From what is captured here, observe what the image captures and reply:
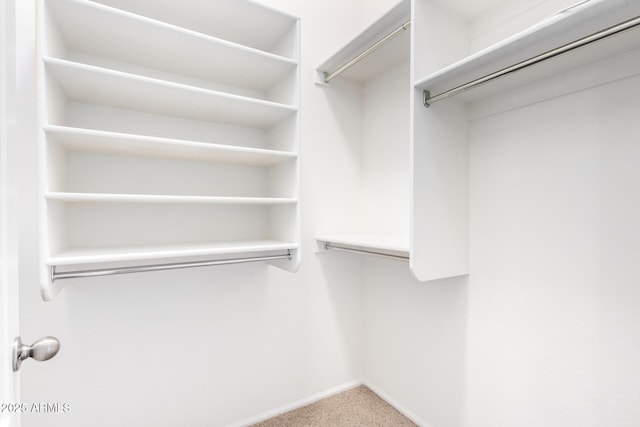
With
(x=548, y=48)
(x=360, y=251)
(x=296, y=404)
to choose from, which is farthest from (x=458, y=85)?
(x=296, y=404)

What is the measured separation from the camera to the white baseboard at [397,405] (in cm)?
166

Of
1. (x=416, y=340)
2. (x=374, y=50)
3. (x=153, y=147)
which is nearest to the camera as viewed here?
(x=153, y=147)

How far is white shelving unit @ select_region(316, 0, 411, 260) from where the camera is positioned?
162 cm

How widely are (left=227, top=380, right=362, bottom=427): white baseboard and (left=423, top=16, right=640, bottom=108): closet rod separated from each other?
1734 millimetres

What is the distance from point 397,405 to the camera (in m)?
1.79

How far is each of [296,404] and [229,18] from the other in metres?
2.07

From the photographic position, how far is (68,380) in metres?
1.27

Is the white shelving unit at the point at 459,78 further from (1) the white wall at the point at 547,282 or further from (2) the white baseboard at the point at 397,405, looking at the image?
(2) the white baseboard at the point at 397,405

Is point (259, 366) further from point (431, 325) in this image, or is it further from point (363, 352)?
point (431, 325)

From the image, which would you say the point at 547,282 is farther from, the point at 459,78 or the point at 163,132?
the point at 163,132

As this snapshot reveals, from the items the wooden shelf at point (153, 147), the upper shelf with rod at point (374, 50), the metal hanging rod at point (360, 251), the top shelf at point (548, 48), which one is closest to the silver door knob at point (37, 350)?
the wooden shelf at point (153, 147)

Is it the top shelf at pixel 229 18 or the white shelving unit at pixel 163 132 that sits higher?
the top shelf at pixel 229 18

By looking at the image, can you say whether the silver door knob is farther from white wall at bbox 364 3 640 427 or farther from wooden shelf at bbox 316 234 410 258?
white wall at bbox 364 3 640 427

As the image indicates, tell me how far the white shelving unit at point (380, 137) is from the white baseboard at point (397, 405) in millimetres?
937
